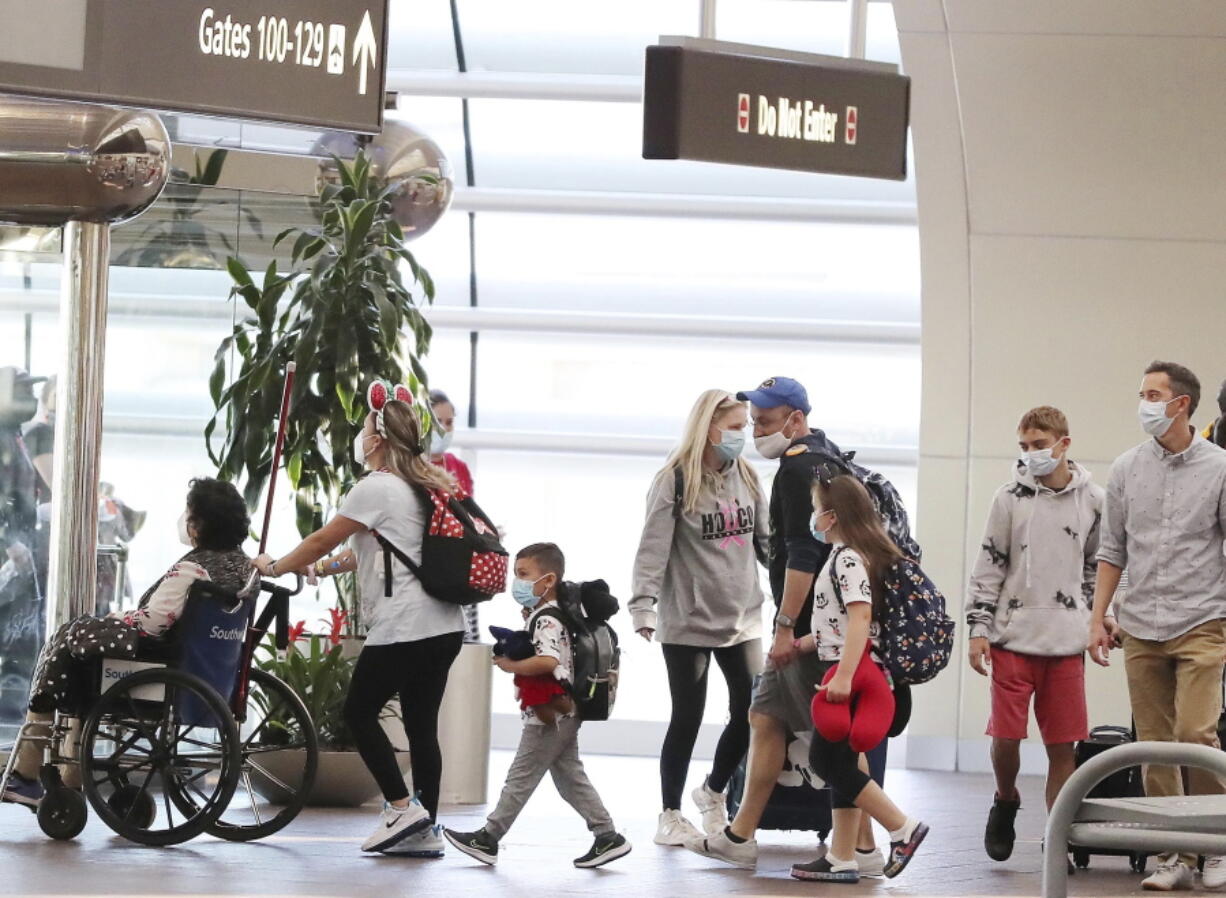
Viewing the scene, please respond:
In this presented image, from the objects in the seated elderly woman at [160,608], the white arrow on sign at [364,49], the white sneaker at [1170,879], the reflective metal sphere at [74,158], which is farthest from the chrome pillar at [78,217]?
the white sneaker at [1170,879]

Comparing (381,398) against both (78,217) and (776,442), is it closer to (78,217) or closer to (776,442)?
(776,442)

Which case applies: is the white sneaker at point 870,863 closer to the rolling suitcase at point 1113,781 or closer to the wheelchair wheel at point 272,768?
the rolling suitcase at point 1113,781

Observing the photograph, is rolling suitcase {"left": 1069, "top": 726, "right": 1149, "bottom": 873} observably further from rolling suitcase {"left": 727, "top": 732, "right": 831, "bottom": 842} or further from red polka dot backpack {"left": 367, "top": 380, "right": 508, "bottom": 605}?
red polka dot backpack {"left": 367, "top": 380, "right": 508, "bottom": 605}

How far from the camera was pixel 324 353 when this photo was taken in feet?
29.3

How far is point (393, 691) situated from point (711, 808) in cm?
140

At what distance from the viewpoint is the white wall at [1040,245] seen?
11.2 meters

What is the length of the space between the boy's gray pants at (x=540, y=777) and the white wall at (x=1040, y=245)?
Result: 5365mm

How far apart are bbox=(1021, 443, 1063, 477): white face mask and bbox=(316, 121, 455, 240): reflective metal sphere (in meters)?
3.82

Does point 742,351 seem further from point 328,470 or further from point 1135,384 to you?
point 328,470

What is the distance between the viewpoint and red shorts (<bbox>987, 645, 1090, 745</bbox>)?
23.1 ft

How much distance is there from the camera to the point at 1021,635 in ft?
23.1

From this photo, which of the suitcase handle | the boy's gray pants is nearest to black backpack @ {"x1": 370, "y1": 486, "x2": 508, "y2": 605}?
the boy's gray pants

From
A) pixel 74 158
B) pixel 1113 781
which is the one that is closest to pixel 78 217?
pixel 74 158

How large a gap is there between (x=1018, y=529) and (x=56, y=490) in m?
3.90
